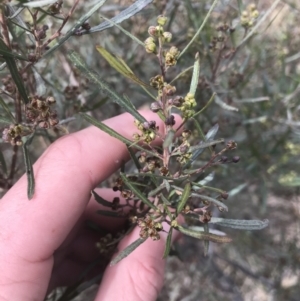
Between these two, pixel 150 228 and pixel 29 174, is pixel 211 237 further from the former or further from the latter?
pixel 29 174

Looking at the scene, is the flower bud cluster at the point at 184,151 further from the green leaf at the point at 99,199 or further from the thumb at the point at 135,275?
the thumb at the point at 135,275

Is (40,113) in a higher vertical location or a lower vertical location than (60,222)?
higher

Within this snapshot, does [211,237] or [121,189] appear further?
[121,189]

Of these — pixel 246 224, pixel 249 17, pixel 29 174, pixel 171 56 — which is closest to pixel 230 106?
pixel 249 17

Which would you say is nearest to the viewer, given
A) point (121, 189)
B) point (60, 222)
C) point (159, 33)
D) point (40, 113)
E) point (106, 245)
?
point (159, 33)

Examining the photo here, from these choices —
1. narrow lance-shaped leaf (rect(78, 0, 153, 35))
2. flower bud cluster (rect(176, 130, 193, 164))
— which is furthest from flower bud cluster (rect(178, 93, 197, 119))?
narrow lance-shaped leaf (rect(78, 0, 153, 35))

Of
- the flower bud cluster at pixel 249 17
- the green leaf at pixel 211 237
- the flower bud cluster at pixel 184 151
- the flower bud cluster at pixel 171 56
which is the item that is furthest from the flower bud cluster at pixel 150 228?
the flower bud cluster at pixel 249 17

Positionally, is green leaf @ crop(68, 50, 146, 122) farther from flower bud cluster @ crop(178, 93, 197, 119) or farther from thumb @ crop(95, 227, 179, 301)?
thumb @ crop(95, 227, 179, 301)

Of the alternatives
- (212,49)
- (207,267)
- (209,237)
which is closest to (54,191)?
(209,237)

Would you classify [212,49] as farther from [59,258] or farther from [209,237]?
[59,258]
